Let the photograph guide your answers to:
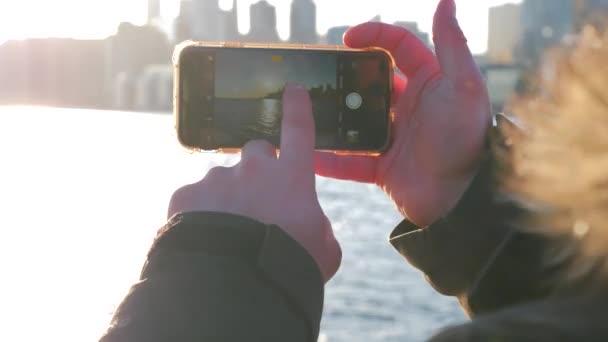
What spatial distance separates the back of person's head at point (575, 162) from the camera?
0.70m

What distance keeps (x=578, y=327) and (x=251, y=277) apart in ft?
1.57

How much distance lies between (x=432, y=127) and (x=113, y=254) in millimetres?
15383

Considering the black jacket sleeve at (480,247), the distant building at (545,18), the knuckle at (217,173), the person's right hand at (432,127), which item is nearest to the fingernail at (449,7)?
the person's right hand at (432,127)

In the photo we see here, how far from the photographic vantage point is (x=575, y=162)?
0.72 meters

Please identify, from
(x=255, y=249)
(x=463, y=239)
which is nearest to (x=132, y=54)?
(x=463, y=239)

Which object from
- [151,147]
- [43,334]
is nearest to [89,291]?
[43,334]

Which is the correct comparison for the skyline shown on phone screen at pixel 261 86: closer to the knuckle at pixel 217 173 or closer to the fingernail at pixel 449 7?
the fingernail at pixel 449 7

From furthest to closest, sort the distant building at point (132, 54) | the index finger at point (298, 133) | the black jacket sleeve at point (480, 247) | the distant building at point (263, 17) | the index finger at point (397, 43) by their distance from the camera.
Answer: the distant building at point (132, 54) → the distant building at point (263, 17) → the index finger at point (397, 43) → the index finger at point (298, 133) → the black jacket sleeve at point (480, 247)

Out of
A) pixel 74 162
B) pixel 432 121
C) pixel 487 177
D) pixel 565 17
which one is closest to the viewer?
pixel 487 177

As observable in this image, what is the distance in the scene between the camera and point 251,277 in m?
0.99

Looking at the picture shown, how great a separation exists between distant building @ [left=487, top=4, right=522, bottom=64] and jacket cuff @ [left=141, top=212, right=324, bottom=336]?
5393 centimetres

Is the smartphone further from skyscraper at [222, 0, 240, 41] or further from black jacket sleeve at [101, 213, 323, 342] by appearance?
skyscraper at [222, 0, 240, 41]

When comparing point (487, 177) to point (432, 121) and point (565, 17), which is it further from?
point (565, 17)

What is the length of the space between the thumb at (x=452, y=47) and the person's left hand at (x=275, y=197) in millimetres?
569
